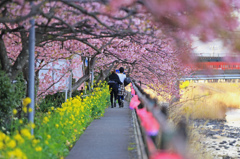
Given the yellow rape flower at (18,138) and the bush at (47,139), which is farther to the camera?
the bush at (47,139)

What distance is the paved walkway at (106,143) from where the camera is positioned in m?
7.58

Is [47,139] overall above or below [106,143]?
above

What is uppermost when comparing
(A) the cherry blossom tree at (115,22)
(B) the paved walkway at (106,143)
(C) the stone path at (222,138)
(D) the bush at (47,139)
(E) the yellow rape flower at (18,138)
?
(A) the cherry blossom tree at (115,22)

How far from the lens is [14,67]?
846cm

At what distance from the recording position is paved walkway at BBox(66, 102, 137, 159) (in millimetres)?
7577

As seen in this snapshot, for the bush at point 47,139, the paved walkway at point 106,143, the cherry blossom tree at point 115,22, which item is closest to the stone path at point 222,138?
the paved walkway at point 106,143

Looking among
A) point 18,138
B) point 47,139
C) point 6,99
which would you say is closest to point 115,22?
point 47,139

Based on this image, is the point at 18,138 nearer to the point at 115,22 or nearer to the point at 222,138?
the point at 115,22

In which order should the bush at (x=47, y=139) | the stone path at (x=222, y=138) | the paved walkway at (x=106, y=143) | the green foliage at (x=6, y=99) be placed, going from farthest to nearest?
the stone path at (x=222, y=138), the green foliage at (x=6, y=99), the paved walkway at (x=106, y=143), the bush at (x=47, y=139)

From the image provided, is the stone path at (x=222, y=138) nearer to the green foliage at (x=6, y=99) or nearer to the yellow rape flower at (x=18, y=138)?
the green foliage at (x=6, y=99)

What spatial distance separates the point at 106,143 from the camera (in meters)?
8.87

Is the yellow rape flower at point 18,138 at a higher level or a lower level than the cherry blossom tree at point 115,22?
lower

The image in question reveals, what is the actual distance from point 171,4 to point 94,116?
11810 mm

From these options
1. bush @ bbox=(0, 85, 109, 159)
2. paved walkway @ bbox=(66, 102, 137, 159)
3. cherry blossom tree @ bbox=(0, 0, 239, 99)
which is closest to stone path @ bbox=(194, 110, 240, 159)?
paved walkway @ bbox=(66, 102, 137, 159)
